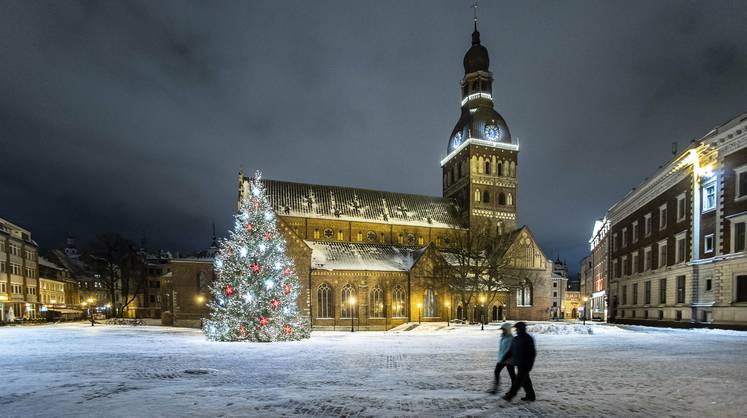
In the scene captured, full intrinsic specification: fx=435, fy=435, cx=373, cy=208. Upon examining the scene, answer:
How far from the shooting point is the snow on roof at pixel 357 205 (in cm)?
4844

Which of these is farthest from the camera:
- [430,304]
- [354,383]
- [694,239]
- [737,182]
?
[430,304]

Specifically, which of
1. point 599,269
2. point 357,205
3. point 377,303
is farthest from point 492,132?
point 599,269

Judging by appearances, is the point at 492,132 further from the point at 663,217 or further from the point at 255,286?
the point at 255,286

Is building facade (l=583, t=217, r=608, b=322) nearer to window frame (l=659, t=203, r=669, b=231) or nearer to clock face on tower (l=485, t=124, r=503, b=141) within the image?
clock face on tower (l=485, t=124, r=503, b=141)

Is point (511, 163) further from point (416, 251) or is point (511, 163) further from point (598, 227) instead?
point (598, 227)

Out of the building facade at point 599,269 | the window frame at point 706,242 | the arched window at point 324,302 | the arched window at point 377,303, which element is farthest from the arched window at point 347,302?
the building facade at point 599,269

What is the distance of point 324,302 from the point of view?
41.6m

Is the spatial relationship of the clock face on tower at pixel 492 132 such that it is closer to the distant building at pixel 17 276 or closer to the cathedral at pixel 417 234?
the cathedral at pixel 417 234

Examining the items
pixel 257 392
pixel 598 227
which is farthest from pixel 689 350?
pixel 598 227

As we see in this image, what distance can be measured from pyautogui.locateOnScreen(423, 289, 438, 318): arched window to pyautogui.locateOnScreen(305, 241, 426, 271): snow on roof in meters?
3.25

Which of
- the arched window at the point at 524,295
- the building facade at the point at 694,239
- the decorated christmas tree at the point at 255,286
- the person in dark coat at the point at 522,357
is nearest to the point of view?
the person in dark coat at the point at 522,357

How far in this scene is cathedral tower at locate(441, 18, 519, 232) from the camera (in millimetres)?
54156

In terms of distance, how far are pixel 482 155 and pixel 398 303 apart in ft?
73.8

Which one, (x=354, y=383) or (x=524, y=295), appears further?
(x=524, y=295)
